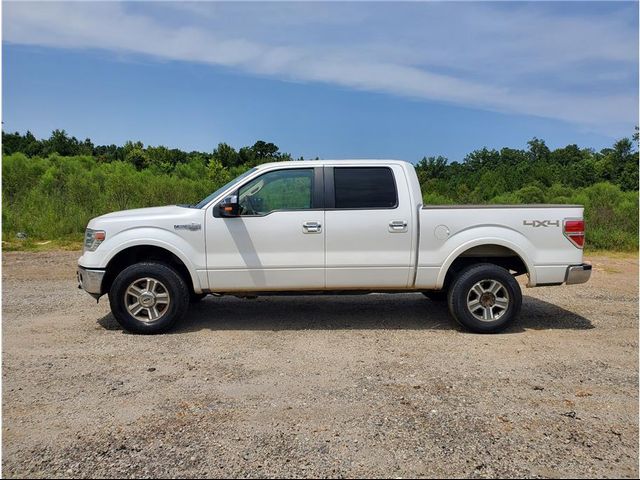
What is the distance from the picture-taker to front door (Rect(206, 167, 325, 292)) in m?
5.86

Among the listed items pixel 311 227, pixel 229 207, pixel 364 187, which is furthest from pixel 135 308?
pixel 364 187

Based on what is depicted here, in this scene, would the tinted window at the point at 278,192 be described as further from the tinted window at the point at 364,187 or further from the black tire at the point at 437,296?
the black tire at the point at 437,296

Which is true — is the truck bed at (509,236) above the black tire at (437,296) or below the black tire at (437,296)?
above

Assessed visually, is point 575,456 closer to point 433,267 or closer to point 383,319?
point 433,267

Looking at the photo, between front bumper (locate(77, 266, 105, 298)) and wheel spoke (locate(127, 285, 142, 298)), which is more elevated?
front bumper (locate(77, 266, 105, 298))

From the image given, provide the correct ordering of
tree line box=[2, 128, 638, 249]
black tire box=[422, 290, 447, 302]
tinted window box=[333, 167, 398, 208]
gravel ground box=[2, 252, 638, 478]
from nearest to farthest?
1. gravel ground box=[2, 252, 638, 478]
2. tinted window box=[333, 167, 398, 208]
3. black tire box=[422, 290, 447, 302]
4. tree line box=[2, 128, 638, 249]

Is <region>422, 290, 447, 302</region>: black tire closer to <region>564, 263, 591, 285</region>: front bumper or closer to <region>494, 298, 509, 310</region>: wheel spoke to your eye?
<region>494, 298, 509, 310</region>: wheel spoke

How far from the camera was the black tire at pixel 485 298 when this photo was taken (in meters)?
5.89

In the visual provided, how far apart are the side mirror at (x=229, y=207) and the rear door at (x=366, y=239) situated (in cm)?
103

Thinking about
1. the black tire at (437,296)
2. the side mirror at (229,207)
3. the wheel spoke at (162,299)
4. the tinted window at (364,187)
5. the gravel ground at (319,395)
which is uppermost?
the tinted window at (364,187)

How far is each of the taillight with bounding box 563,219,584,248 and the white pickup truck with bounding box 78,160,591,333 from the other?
0.5 inches

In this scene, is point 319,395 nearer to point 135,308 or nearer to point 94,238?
point 135,308

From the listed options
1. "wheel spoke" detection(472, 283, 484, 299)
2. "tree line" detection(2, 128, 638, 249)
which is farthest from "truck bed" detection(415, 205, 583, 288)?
"tree line" detection(2, 128, 638, 249)

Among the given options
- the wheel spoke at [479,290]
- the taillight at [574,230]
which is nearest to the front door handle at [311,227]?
the wheel spoke at [479,290]
